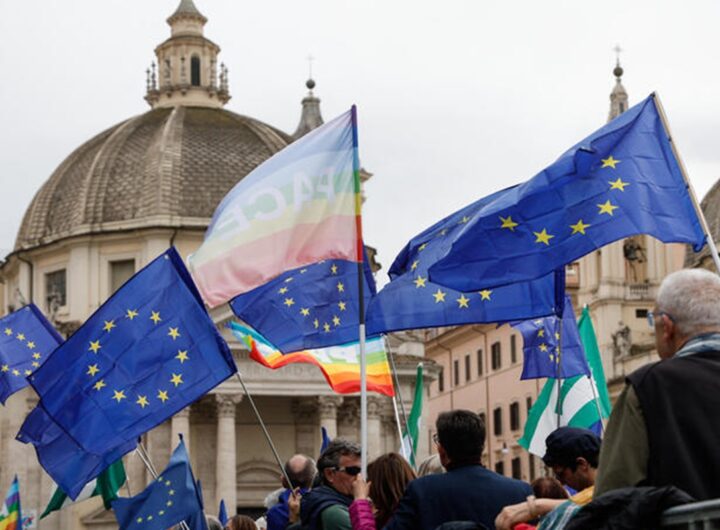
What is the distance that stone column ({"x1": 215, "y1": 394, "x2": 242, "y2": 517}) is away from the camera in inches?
2500

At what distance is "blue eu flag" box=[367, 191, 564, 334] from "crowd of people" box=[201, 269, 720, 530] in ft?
14.3

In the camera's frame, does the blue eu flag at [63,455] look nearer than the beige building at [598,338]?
Yes

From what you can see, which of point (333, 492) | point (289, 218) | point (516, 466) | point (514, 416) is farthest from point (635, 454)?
point (514, 416)

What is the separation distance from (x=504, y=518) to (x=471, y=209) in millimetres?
6240

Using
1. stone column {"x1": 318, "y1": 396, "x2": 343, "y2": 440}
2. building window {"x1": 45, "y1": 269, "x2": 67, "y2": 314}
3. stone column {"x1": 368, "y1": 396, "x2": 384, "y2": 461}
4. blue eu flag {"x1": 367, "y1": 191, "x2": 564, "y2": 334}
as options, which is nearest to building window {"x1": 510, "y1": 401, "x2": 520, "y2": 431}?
stone column {"x1": 368, "y1": 396, "x2": 384, "y2": 461}

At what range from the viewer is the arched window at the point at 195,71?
245ft

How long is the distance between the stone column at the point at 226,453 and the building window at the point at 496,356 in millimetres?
24966

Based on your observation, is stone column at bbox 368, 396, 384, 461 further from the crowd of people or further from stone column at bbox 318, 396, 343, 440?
the crowd of people

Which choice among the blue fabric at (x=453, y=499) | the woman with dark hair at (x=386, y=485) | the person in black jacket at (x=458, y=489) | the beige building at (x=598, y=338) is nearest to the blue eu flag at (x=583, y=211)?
the woman with dark hair at (x=386, y=485)

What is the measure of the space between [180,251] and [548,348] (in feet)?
162

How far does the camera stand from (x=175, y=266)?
15.3 metres

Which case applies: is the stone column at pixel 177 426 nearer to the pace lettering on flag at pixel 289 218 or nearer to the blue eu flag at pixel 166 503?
the blue eu flag at pixel 166 503

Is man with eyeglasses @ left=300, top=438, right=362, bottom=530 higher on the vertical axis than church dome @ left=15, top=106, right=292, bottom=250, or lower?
lower

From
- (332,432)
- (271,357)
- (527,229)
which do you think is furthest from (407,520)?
(332,432)
